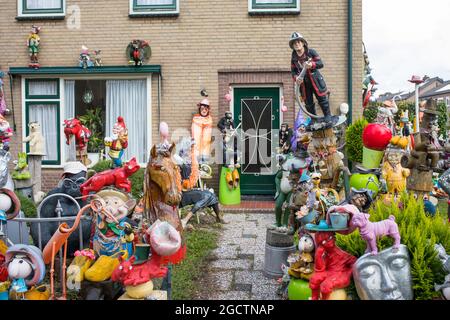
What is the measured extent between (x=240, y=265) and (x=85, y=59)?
6978mm

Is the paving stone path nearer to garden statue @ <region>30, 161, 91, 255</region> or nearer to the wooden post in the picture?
garden statue @ <region>30, 161, 91, 255</region>

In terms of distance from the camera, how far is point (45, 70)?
1114 cm

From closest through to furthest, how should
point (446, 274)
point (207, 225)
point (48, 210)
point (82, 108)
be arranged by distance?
point (446, 274), point (48, 210), point (207, 225), point (82, 108)

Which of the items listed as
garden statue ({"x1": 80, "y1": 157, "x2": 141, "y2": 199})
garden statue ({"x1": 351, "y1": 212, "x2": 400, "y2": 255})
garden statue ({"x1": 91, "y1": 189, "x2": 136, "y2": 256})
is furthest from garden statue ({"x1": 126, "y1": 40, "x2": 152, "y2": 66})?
garden statue ({"x1": 351, "y1": 212, "x2": 400, "y2": 255})

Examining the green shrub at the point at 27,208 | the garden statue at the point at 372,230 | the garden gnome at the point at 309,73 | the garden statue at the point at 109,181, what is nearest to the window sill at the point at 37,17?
the green shrub at the point at 27,208

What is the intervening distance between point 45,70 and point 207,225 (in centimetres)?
585

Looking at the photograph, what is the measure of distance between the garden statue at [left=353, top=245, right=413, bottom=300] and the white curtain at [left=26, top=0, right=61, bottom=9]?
10.2 meters

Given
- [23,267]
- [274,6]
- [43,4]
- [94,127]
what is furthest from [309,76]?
[43,4]

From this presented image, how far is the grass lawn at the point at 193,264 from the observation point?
16.7 feet

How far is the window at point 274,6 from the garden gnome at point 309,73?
15.6 feet

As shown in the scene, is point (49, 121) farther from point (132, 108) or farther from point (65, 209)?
point (65, 209)
